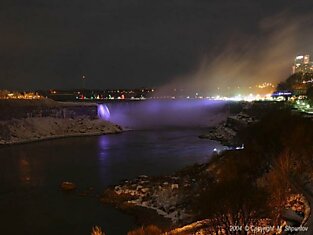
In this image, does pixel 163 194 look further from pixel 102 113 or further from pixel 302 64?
pixel 302 64

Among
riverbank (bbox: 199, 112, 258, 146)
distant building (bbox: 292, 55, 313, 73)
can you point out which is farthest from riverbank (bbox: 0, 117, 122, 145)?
distant building (bbox: 292, 55, 313, 73)

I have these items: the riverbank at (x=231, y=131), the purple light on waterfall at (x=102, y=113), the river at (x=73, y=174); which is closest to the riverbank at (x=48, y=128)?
the river at (x=73, y=174)

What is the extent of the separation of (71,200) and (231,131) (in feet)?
78.8

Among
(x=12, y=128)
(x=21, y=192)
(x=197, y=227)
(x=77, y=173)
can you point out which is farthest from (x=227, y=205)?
(x=12, y=128)

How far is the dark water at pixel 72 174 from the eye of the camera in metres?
14.3

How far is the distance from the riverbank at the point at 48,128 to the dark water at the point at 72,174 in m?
3.89

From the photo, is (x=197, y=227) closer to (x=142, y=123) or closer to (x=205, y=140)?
(x=205, y=140)

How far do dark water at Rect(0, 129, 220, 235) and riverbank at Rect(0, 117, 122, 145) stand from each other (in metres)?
3.89

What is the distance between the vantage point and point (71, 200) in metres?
17.2

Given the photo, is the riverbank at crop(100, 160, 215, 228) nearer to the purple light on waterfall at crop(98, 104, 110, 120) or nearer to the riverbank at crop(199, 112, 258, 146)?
the riverbank at crop(199, 112, 258, 146)

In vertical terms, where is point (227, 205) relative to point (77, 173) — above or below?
above

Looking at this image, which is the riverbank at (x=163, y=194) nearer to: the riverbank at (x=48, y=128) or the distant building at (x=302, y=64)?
the riverbank at (x=48, y=128)

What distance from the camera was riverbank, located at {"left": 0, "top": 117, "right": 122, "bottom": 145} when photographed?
140 ft

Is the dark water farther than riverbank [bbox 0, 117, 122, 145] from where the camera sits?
No
